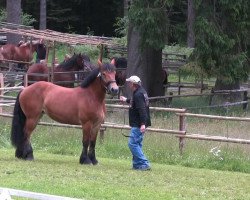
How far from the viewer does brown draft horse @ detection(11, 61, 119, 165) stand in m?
13.3

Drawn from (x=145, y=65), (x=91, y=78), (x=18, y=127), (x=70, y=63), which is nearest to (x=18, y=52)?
(x=70, y=63)

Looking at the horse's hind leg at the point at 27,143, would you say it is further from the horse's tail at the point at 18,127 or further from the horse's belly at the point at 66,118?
the horse's belly at the point at 66,118

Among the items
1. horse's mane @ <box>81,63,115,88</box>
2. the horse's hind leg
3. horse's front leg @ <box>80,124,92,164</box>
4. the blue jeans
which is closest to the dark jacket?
the blue jeans

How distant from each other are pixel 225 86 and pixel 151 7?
7282 mm

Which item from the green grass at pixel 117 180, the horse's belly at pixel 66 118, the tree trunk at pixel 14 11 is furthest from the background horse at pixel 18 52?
the horse's belly at pixel 66 118

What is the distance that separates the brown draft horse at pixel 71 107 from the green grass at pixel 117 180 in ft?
1.20

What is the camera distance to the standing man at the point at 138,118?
40.9 feet

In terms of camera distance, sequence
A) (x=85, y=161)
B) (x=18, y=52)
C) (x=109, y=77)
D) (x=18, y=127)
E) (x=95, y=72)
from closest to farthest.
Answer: (x=109, y=77)
(x=85, y=161)
(x=95, y=72)
(x=18, y=127)
(x=18, y=52)

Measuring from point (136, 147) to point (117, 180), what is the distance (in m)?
1.51

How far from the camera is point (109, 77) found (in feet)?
42.8

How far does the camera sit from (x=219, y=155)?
47.6 feet

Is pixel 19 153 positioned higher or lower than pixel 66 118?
lower

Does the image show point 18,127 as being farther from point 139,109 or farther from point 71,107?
point 139,109

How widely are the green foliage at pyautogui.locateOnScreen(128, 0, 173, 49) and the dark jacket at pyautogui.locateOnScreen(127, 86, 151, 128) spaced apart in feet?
32.6
